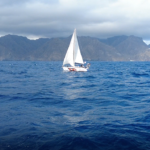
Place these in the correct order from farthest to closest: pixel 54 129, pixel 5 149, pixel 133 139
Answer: pixel 54 129
pixel 133 139
pixel 5 149

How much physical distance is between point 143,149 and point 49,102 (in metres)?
9.08

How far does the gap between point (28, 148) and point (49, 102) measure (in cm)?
793

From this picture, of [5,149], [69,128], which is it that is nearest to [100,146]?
[69,128]

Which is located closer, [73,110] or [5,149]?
[5,149]

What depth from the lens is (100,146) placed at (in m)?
7.55

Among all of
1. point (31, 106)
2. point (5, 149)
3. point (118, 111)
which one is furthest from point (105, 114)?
point (5, 149)

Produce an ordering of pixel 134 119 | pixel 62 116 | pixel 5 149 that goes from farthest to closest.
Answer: pixel 62 116 < pixel 134 119 < pixel 5 149

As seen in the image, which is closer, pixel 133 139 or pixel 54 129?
pixel 133 139


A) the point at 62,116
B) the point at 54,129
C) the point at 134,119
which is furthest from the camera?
the point at 62,116

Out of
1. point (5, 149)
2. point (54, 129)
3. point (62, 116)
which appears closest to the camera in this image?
point (5, 149)

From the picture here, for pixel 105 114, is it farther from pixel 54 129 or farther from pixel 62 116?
pixel 54 129

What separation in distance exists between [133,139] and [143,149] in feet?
2.70

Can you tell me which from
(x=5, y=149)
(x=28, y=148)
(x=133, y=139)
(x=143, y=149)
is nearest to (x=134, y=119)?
(x=133, y=139)

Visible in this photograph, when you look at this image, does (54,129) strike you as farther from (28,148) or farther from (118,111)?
(118,111)
